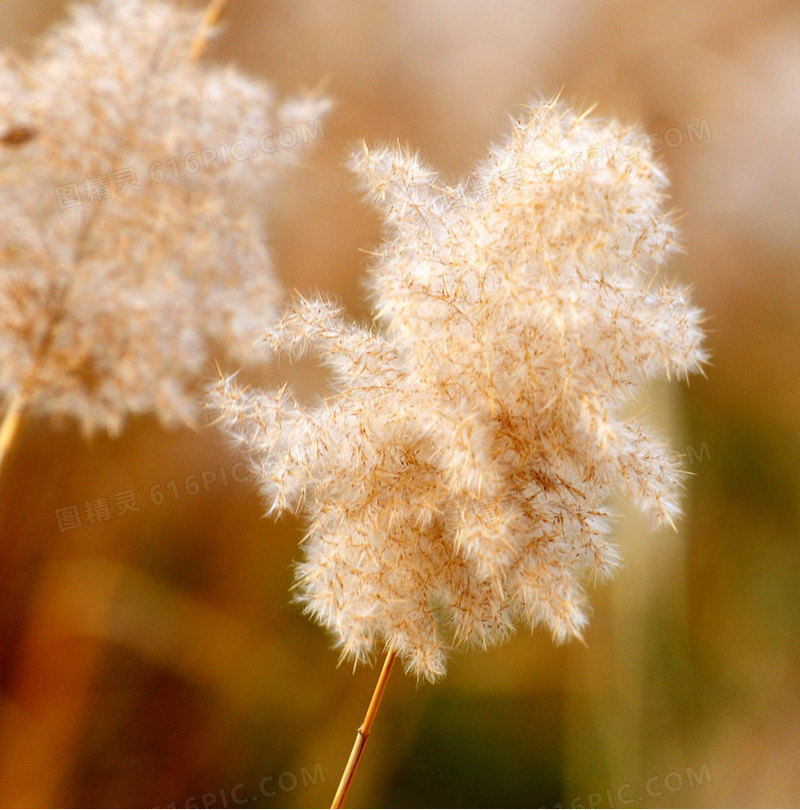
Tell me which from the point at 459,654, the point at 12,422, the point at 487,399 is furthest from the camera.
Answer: the point at 459,654

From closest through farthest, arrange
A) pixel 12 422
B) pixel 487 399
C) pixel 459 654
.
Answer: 1. pixel 487 399
2. pixel 12 422
3. pixel 459 654

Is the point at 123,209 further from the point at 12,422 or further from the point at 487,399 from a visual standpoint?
the point at 487,399

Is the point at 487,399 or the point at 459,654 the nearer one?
the point at 487,399

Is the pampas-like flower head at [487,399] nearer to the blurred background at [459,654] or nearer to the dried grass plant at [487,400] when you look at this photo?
the dried grass plant at [487,400]

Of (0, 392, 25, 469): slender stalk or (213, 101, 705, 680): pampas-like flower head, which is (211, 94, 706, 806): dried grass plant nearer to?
(213, 101, 705, 680): pampas-like flower head

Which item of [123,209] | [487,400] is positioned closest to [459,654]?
[487,400]

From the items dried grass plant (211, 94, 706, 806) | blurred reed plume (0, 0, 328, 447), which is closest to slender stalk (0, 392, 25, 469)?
blurred reed plume (0, 0, 328, 447)

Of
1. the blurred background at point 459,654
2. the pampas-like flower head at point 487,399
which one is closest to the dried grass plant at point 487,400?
the pampas-like flower head at point 487,399
